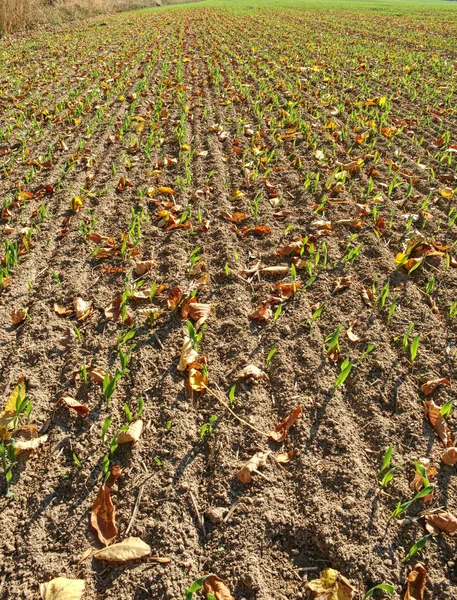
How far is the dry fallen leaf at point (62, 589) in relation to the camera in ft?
4.51

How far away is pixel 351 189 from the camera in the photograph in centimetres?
384

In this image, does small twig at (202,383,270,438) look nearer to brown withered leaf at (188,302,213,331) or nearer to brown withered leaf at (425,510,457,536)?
brown withered leaf at (188,302,213,331)

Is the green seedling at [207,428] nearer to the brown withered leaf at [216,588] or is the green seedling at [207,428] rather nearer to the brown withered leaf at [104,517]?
the brown withered leaf at [104,517]

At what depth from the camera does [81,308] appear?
101 inches

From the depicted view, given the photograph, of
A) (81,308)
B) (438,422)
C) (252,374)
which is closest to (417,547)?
(438,422)

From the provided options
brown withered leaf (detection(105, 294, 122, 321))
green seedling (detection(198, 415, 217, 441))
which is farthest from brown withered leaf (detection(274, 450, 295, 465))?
brown withered leaf (detection(105, 294, 122, 321))

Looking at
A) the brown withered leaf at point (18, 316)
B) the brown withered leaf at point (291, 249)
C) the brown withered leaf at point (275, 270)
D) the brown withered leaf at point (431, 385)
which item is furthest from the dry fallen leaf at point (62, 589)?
the brown withered leaf at point (291, 249)

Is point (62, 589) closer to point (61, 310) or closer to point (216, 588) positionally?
point (216, 588)

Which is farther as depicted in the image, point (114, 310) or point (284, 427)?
point (114, 310)

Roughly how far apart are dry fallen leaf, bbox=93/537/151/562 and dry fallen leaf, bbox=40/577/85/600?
0.32 ft

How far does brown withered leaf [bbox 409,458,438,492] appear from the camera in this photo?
5.47ft

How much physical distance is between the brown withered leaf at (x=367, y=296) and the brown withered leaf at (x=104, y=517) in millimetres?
1737

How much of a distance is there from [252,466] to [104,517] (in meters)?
0.59

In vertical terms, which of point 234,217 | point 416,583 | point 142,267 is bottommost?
point 416,583
